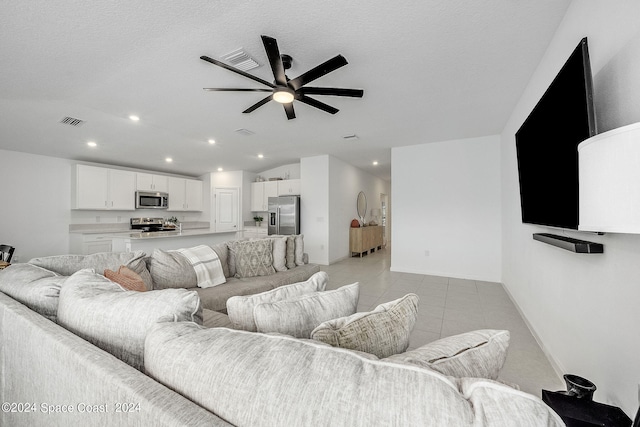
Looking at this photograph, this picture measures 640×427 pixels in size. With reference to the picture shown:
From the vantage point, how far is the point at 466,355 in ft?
2.20

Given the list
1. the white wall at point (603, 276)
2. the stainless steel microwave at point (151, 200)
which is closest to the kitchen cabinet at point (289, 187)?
the stainless steel microwave at point (151, 200)

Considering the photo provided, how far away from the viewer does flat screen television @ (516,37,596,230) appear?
1239 mm

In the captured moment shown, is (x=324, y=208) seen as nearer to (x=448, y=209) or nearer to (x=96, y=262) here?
(x=448, y=209)

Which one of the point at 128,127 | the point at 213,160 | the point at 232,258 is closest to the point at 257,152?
the point at 213,160

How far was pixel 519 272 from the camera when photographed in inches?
120

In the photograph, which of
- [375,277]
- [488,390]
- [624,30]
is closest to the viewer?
[488,390]

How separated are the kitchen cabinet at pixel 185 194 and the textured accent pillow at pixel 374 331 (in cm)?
756

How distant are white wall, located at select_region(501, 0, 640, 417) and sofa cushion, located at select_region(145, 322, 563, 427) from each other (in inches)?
51.0

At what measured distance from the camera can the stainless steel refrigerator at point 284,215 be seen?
6.01 m

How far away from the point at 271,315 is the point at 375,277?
4110 mm

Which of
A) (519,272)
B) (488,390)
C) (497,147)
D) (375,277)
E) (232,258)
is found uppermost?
(497,147)

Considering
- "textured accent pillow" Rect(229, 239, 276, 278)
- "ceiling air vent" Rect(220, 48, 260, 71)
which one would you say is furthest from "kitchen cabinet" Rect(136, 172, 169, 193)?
"ceiling air vent" Rect(220, 48, 260, 71)

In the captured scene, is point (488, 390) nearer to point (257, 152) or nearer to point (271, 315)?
point (271, 315)

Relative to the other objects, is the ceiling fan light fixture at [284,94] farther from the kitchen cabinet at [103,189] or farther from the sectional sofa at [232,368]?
the kitchen cabinet at [103,189]
